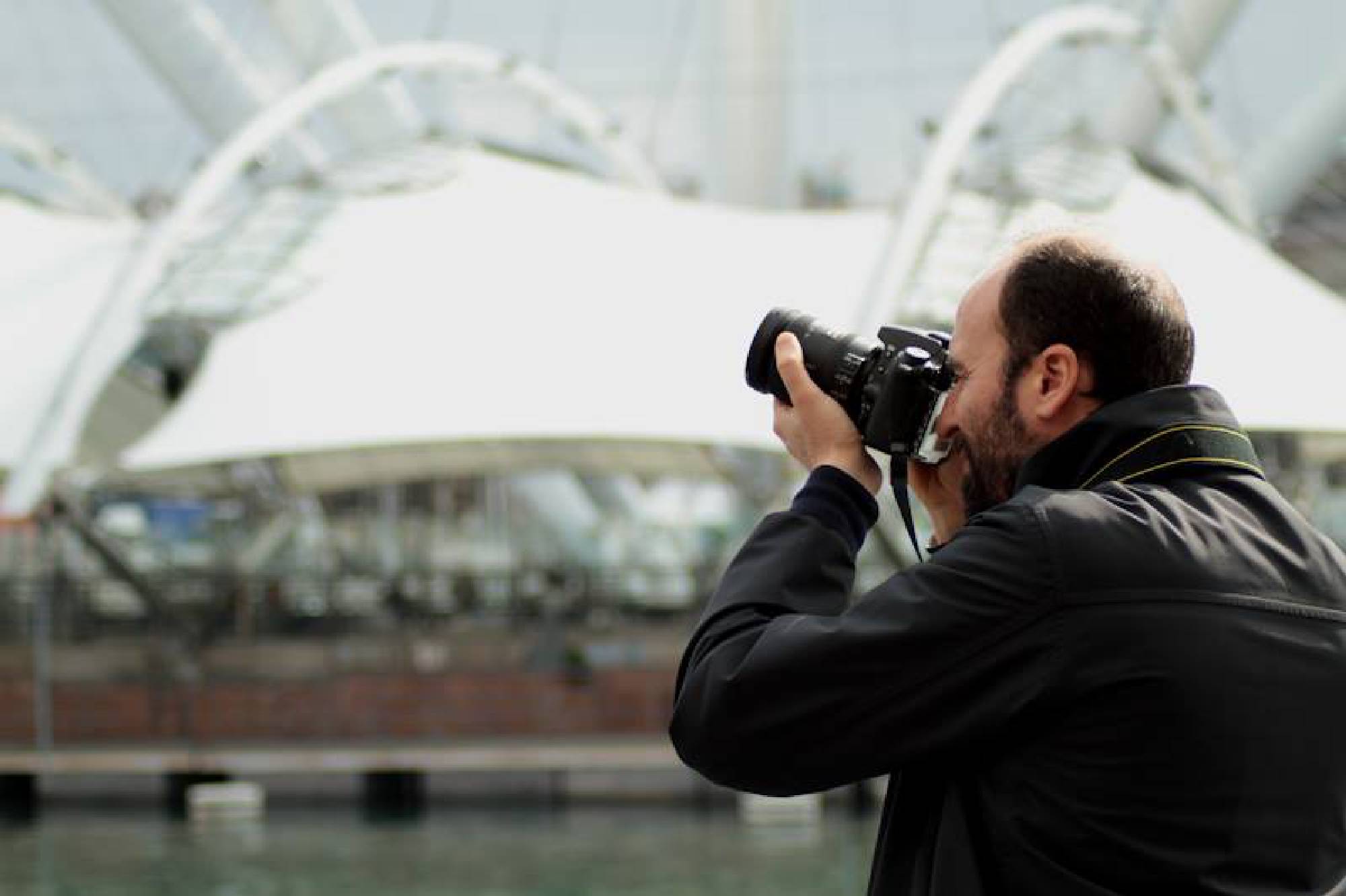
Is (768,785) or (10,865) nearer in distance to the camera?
(768,785)

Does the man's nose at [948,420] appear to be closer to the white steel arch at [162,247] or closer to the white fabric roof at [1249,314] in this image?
the white fabric roof at [1249,314]

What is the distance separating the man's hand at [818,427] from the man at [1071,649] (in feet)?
0.16

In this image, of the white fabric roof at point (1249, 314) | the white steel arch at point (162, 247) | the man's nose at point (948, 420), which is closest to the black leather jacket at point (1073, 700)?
the man's nose at point (948, 420)

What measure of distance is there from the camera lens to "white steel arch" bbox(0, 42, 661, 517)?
898 inches

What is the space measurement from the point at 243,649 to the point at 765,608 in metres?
22.0

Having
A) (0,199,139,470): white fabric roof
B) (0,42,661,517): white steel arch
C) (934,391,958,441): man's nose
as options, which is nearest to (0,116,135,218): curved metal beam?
(0,199,139,470): white fabric roof

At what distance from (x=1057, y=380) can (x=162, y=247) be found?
82.3 ft

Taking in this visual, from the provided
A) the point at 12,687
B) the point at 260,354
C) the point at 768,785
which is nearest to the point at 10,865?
the point at 12,687

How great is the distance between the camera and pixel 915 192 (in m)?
25.2

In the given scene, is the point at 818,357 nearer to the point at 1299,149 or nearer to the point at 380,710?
the point at 380,710

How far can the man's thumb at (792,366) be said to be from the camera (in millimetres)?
2125

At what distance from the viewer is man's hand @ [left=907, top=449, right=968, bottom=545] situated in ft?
6.86

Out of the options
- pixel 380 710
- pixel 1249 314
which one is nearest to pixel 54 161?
pixel 380 710

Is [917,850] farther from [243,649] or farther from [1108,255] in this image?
[243,649]
